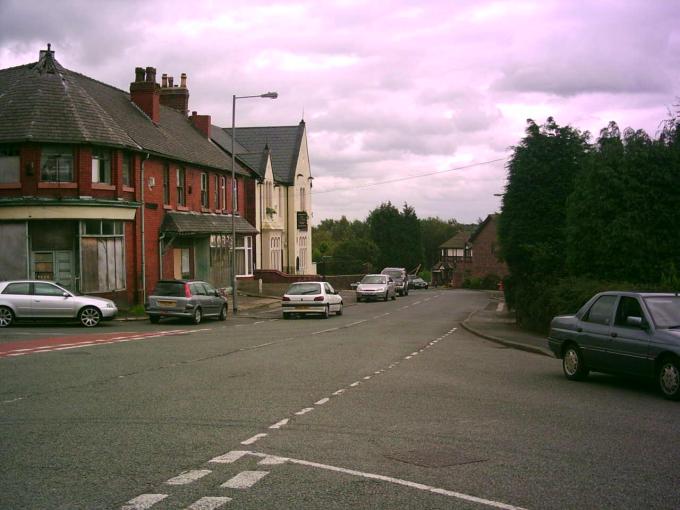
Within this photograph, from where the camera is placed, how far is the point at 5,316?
24406 mm

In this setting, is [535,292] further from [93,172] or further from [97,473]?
[97,473]

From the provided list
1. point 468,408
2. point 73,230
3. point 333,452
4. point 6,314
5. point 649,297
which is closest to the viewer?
point 333,452

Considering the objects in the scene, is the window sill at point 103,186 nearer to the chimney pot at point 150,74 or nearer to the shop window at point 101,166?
the shop window at point 101,166

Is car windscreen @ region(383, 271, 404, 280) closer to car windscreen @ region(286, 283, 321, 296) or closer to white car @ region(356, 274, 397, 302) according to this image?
white car @ region(356, 274, 397, 302)

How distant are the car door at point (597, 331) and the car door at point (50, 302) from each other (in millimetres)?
17463

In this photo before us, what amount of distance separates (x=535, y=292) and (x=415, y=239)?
9006 centimetres

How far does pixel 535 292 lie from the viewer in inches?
1000

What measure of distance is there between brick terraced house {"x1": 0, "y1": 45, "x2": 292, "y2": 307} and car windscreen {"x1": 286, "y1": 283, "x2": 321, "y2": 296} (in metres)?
6.55

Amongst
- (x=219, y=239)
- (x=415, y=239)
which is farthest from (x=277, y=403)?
(x=415, y=239)

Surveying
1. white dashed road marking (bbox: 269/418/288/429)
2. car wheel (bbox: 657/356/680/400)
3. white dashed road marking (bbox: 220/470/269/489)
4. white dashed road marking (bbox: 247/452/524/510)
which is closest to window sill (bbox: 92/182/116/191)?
white dashed road marking (bbox: 269/418/288/429)

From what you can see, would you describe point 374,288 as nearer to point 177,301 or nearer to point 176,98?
point 176,98

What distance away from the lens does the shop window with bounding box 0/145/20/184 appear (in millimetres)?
28906

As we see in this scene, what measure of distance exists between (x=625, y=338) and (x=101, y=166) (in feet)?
78.3

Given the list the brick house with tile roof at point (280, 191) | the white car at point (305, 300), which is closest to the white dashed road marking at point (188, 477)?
the white car at point (305, 300)
